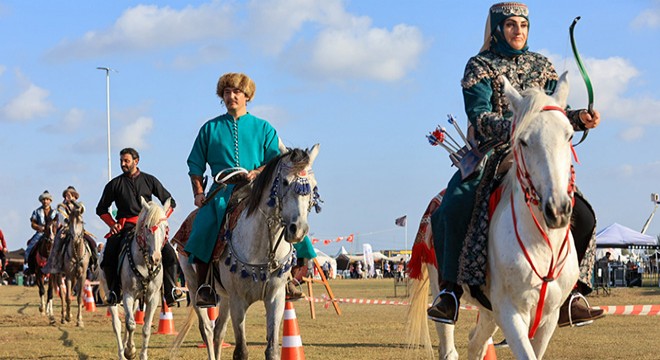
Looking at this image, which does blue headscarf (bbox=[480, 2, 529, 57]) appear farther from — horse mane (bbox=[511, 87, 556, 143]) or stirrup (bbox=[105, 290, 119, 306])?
stirrup (bbox=[105, 290, 119, 306])

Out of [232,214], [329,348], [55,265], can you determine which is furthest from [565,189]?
[55,265]

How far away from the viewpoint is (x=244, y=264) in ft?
30.8

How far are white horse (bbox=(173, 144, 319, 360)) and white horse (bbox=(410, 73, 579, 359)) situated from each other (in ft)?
8.28

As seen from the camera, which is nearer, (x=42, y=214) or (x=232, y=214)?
(x=232, y=214)

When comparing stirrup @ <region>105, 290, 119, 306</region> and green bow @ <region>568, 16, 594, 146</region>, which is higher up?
green bow @ <region>568, 16, 594, 146</region>

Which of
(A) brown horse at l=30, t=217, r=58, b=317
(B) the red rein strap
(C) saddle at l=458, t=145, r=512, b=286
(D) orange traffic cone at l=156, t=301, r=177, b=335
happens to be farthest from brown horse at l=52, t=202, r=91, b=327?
(C) saddle at l=458, t=145, r=512, b=286

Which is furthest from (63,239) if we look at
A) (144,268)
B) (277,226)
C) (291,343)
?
(277,226)

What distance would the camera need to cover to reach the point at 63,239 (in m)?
22.4

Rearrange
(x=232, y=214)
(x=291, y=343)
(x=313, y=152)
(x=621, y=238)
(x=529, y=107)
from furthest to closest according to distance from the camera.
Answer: (x=621, y=238), (x=291, y=343), (x=232, y=214), (x=313, y=152), (x=529, y=107)

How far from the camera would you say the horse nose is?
563cm

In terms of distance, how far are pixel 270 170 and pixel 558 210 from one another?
396cm

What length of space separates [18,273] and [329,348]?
57391 mm

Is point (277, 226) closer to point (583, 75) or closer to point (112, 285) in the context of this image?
point (583, 75)

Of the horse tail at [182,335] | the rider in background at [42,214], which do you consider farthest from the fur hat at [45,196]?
the horse tail at [182,335]
